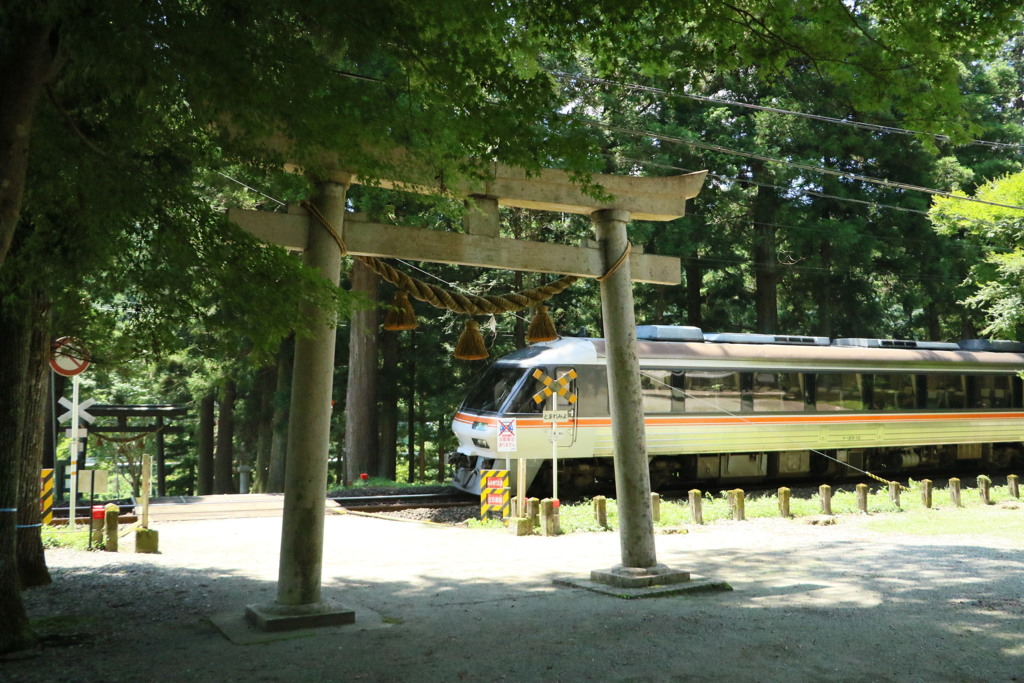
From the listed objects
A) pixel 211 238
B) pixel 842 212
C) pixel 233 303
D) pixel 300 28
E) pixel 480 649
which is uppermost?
pixel 842 212

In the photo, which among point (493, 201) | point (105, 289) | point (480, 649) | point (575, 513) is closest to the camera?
point (480, 649)

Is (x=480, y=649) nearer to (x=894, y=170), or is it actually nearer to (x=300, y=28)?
(x=300, y=28)

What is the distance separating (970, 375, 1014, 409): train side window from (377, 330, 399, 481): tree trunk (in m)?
15.9

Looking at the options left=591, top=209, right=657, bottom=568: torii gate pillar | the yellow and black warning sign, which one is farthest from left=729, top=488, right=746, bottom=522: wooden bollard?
left=591, top=209, right=657, bottom=568: torii gate pillar

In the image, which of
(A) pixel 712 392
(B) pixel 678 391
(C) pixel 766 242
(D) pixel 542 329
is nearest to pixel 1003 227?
(A) pixel 712 392

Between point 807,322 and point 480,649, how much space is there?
29.8 meters

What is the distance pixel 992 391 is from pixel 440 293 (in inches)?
756

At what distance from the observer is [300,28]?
230 inches

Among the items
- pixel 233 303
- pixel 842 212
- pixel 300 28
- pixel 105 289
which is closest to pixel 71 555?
pixel 105 289

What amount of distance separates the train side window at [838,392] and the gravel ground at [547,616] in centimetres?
792

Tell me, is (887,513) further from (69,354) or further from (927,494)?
(69,354)

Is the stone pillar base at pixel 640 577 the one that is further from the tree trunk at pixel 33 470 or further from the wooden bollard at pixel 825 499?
the wooden bollard at pixel 825 499

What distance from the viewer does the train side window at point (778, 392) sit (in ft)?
60.4

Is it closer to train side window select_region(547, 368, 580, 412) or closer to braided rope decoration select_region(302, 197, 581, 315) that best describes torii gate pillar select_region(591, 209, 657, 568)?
braided rope decoration select_region(302, 197, 581, 315)
